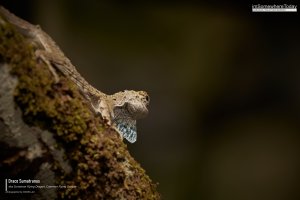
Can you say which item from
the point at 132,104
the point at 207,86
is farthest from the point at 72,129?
the point at 207,86


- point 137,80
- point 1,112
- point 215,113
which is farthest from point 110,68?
point 1,112

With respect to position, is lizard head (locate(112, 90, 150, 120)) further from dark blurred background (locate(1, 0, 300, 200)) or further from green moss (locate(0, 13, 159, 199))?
dark blurred background (locate(1, 0, 300, 200))

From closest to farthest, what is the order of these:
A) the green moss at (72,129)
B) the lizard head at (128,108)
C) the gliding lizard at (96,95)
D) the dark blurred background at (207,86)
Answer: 1. the green moss at (72,129)
2. the gliding lizard at (96,95)
3. the lizard head at (128,108)
4. the dark blurred background at (207,86)

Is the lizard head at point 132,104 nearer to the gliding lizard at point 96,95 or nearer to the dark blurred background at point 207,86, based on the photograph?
the gliding lizard at point 96,95

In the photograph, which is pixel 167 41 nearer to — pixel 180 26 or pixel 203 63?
pixel 180 26

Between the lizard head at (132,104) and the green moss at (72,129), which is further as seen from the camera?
the lizard head at (132,104)

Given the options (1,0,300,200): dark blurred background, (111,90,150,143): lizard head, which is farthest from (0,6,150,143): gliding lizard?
(1,0,300,200): dark blurred background

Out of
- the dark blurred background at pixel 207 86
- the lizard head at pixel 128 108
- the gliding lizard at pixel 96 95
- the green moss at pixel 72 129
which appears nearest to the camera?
the green moss at pixel 72 129

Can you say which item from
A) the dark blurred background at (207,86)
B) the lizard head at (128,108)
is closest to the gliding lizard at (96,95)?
the lizard head at (128,108)
